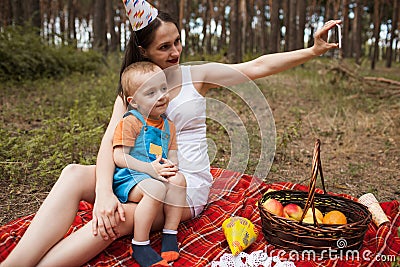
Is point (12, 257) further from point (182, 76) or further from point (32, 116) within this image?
point (32, 116)

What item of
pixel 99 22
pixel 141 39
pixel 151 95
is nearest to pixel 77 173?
pixel 151 95

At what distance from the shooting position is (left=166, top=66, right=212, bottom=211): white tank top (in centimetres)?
223

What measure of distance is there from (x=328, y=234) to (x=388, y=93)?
5.29 metres

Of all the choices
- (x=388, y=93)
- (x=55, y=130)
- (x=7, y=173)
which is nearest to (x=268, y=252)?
(x=7, y=173)

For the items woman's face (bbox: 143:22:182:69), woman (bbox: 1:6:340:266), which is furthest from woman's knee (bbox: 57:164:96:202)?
woman's face (bbox: 143:22:182:69)

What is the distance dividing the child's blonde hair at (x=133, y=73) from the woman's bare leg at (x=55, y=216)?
438 mm

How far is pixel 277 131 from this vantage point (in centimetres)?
489

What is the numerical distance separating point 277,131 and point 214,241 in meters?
2.93

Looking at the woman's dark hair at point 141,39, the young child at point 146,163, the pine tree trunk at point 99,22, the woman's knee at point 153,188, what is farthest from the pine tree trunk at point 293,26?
the woman's knee at point 153,188

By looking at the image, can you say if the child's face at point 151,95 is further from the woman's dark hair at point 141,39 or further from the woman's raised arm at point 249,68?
the woman's raised arm at point 249,68

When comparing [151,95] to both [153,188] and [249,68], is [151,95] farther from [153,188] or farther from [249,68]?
[249,68]

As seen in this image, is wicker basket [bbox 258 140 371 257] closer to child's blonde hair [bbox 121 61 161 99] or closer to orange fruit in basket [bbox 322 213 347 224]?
orange fruit in basket [bbox 322 213 347 224]

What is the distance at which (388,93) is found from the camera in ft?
21.2

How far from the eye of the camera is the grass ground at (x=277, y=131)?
10.5ft
